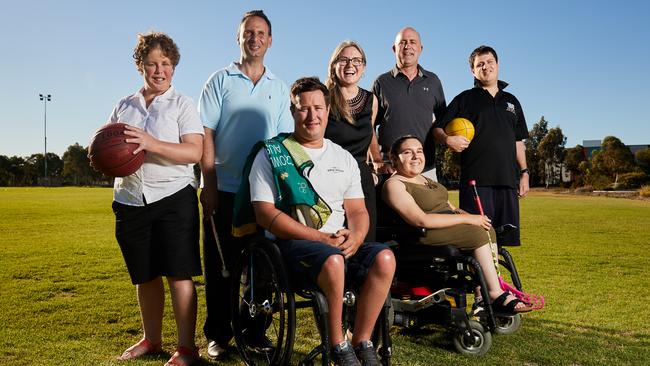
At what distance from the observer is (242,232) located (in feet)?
11.0

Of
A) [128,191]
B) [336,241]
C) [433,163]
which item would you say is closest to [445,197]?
[433,163]

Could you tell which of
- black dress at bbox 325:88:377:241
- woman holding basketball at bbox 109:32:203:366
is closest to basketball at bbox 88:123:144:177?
woman holding basketball at bbox 109:32:203:366

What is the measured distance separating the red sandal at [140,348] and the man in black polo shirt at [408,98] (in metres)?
2.11

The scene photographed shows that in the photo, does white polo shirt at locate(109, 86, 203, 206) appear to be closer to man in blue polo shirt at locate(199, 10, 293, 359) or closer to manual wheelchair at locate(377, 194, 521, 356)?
man in blue polo shirt at locate(199, 10, 293, 359)

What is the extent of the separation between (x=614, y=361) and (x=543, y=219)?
47.9ft

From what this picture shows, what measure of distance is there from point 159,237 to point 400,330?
2.00 metres

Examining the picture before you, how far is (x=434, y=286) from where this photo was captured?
399 cm

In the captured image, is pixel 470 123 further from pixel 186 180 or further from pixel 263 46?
pixel 186 180

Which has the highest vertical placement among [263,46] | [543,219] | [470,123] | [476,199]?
[263,46]

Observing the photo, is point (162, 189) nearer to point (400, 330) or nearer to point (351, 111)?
point (351, 111)

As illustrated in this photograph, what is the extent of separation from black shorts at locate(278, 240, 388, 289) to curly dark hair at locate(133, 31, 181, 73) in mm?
1244

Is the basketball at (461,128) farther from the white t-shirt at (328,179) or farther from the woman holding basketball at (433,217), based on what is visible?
the white t-shirt at (328,179)

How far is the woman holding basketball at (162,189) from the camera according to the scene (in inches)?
135

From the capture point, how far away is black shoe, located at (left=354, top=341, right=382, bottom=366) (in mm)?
3014
